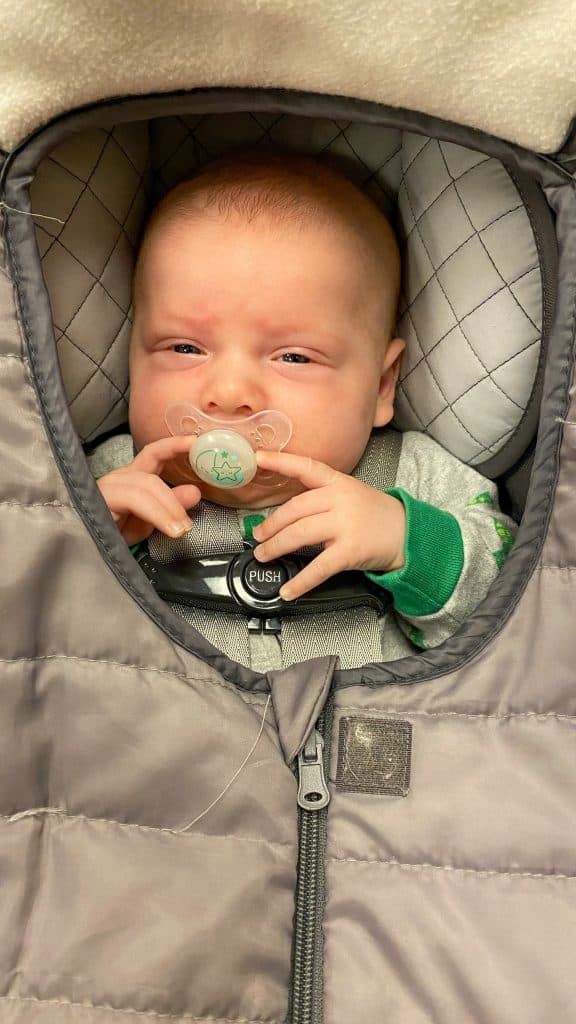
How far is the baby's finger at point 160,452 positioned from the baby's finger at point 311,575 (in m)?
0.20

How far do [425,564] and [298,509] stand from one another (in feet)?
0.55

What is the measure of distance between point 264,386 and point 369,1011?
661mm

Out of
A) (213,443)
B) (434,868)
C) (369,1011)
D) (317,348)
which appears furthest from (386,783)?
(317,348)

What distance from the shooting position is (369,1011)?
0.75m

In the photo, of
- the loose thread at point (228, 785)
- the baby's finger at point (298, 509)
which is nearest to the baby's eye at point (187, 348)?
the baby's finger at point (298, 509)

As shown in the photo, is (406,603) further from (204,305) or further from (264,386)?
(204,305)

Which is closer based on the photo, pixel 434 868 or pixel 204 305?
pixel 434 868

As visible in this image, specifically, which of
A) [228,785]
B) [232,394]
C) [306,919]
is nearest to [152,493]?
[232,394]

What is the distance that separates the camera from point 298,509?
1.04 metres

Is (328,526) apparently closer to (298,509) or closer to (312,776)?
(298,509)

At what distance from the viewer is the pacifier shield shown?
102 centimetres

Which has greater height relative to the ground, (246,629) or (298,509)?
(298,509)

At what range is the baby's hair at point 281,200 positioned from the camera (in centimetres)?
111

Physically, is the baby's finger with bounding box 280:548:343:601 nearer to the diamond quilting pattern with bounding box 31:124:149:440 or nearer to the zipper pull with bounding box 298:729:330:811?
the zipper pull with bounding box 298:729:330:811
